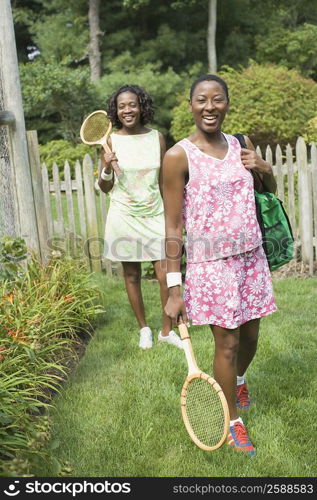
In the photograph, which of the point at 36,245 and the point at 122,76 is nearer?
the point at 36,245

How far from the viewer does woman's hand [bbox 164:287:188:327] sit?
266 centimetres

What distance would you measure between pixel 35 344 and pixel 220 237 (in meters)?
1.43

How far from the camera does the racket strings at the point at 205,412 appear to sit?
2.58 meters

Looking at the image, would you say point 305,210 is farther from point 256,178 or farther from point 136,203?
point 256,178

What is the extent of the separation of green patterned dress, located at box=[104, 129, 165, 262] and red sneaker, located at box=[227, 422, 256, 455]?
175 centimetres

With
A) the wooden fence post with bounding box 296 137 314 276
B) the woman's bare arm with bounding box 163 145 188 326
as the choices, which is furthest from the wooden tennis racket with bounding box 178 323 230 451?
the wooden fence post with bounding box 296 137 314 276

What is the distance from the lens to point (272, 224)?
9.54 feet

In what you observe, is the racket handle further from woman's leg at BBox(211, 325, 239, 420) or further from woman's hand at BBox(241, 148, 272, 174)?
woman's leg at BBox(211, 325, 239, 420)

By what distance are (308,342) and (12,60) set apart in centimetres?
322

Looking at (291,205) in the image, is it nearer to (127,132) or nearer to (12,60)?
(127,132)

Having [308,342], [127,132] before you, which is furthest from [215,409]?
[127,132]

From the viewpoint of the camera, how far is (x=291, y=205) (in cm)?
643

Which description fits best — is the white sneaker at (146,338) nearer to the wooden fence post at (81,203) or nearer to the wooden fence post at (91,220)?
the wooden fence post at (91,220)

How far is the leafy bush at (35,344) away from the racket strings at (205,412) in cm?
69
